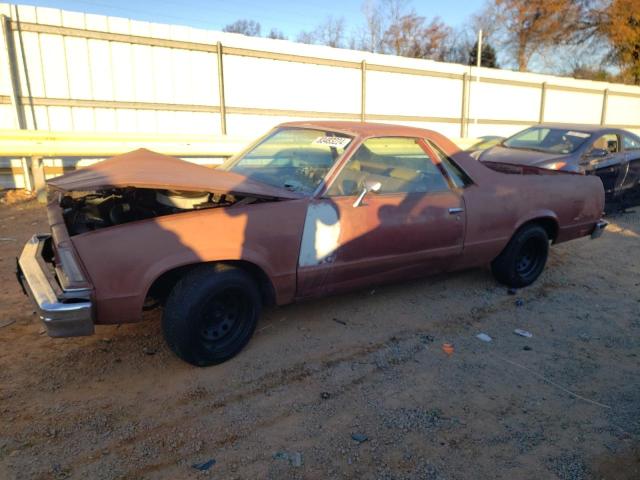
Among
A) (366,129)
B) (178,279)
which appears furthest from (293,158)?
(178,279)

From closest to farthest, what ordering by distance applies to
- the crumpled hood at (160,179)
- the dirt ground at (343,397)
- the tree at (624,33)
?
the dirt ground at (343,397) → the crumpled hood at (160,179) → the tree at (624,33)

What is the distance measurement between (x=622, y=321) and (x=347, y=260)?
8.58 ft

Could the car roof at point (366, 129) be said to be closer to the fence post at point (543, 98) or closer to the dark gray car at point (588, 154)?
the dark gray car at point (588, 154)

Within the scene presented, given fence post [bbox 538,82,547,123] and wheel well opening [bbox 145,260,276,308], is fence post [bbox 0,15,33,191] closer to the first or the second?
wheel well opening [bbox 145,260,276,308]

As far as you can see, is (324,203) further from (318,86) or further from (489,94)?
(489,94)

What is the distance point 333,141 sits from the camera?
4.13 m

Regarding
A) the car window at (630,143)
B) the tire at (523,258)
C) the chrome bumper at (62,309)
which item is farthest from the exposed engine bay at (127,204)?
the car window at (630,143)

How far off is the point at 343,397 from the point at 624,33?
35.7 m

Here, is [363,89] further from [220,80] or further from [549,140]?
[549,140]

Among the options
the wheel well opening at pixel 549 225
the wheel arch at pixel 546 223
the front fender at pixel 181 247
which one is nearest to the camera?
the front fender at pixel 181 247

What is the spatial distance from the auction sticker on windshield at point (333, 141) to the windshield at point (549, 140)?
5.82m

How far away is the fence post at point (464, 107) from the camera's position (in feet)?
51.6

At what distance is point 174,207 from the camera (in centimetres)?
380

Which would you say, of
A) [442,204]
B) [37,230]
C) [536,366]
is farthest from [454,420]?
[37,230]
